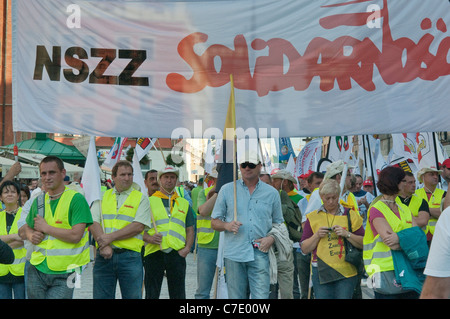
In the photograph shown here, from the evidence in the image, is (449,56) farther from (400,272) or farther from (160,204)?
(160,204)

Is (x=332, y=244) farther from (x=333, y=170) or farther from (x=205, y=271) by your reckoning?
(x=205, y=271)

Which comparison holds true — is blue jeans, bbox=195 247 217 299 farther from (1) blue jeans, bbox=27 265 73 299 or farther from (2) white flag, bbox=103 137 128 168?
(1) blue jeans, bbox=27 265 73 299

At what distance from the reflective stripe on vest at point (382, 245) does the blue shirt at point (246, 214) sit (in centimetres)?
110

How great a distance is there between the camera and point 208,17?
6.69 meters

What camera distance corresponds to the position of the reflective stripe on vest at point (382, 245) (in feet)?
19.2

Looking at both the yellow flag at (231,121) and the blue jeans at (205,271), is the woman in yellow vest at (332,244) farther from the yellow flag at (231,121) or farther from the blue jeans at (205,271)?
the blue jeans at (205,271)

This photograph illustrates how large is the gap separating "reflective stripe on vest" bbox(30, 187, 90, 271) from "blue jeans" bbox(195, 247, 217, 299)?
2.57 m

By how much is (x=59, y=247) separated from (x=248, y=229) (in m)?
1.82

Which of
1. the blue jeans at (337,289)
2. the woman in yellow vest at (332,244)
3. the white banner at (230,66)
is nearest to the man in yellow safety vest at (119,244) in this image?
the white banner at (230,66)

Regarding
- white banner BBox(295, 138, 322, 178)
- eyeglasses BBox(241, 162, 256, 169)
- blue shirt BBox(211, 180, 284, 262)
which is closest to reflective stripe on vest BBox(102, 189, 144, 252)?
blue shirt BBox(211, 180, 284, 262)

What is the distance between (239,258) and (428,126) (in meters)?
2.23

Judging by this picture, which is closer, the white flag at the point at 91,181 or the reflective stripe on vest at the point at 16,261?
the reflective stripe on vest at the point at 16,261

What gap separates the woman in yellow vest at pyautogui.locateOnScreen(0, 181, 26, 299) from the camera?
23.3 ft

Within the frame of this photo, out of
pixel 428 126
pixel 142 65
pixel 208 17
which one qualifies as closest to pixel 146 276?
pixel 142 65
